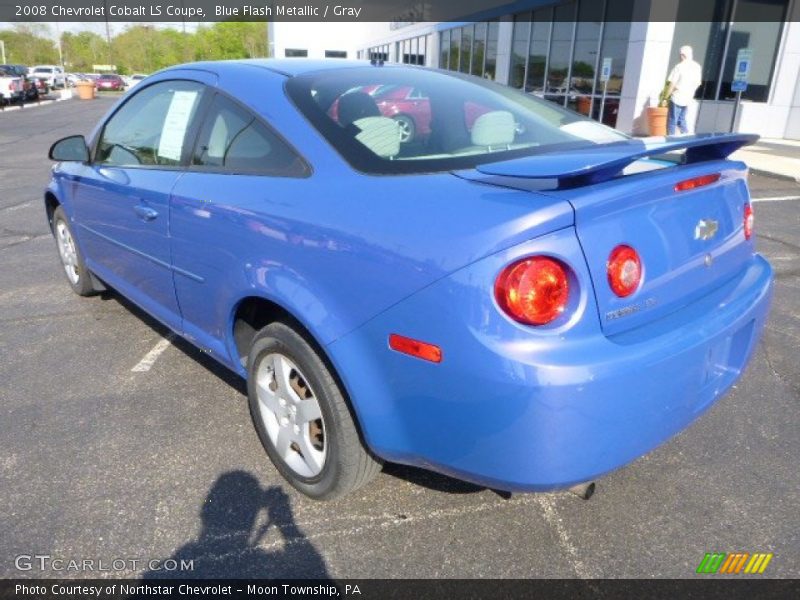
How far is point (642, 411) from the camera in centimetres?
181

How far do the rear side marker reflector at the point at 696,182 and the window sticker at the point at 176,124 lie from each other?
2107 mm

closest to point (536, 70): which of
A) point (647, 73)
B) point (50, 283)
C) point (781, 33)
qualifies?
point (647, 73)

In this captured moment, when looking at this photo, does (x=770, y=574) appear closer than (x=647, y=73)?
Yes

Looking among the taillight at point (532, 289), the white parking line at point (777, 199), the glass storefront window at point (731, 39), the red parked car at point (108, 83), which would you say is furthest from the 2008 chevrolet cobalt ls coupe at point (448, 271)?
the red parked car at point (108, 83)

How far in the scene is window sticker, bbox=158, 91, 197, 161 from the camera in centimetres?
289

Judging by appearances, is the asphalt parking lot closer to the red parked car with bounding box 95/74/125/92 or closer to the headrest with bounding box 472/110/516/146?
the headrest with bounding box 472/110/516/146

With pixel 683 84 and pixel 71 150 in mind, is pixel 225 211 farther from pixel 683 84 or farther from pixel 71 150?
pixel 683 84

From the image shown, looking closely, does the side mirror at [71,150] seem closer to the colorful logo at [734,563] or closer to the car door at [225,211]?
the car door at [225,211]

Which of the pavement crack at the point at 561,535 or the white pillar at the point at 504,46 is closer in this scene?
the pavement crack at the point at 561,535

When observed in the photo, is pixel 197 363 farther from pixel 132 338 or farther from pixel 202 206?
pixel 202 206

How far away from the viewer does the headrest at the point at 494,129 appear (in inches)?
94.3

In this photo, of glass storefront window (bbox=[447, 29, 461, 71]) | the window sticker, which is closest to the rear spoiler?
the window sticker

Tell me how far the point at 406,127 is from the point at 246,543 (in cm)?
163

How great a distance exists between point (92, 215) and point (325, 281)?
235cm
